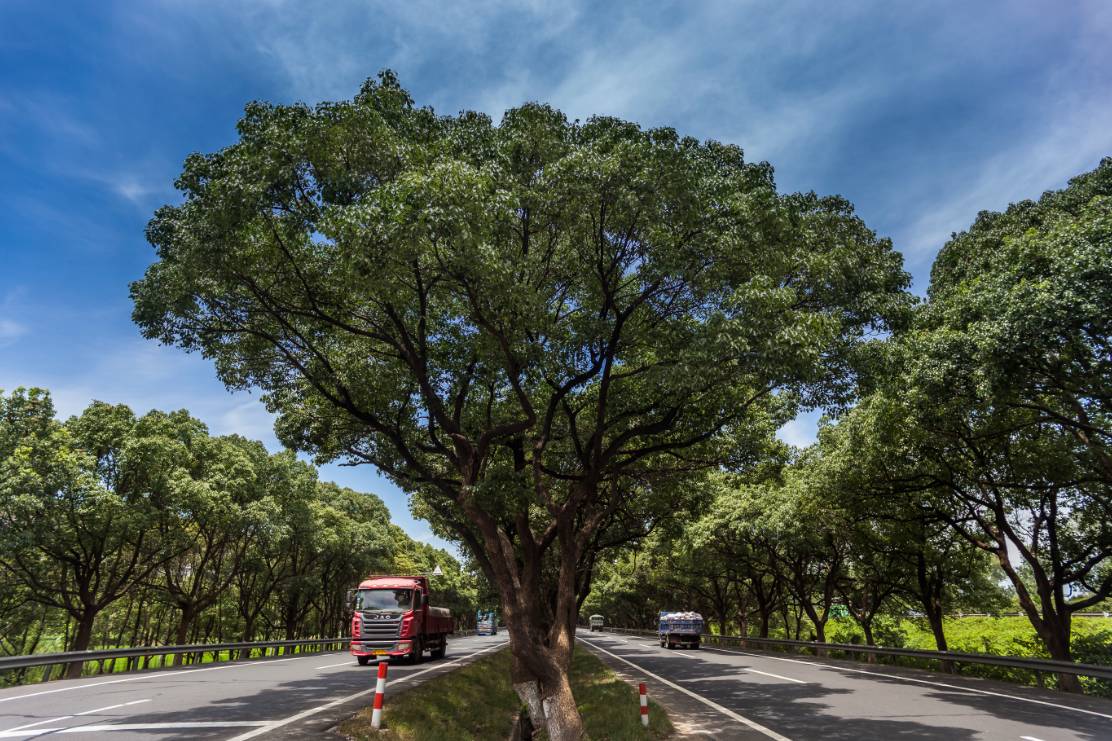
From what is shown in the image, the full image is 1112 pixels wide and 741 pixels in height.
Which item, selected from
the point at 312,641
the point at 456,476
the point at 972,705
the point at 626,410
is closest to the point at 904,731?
the point at 972,705

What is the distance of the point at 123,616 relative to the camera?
50531 mm

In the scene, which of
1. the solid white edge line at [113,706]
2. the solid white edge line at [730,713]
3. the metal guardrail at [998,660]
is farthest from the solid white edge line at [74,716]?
the metal guardrail at [998,660]

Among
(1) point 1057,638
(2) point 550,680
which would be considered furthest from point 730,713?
(1) point 1057,638

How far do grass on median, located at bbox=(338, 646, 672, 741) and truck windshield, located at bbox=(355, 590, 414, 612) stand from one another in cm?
370

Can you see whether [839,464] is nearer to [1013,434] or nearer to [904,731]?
[1013,434]

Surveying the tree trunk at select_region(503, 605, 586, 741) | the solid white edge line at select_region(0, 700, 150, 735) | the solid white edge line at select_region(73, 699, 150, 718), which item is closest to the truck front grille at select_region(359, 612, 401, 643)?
the solid white edge line at select_region(73, 699, 150, 718)

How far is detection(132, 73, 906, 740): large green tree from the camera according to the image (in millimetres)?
9562

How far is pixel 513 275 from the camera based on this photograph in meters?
10.4

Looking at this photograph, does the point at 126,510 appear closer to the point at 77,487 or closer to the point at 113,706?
the point at 77,487

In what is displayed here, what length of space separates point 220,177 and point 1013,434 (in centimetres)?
2184

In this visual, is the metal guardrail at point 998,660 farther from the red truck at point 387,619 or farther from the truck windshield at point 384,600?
the truck windshield at point 384,600

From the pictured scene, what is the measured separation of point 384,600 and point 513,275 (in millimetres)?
17276

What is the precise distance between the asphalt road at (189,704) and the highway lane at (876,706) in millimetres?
7524

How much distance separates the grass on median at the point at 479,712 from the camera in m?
10.7
